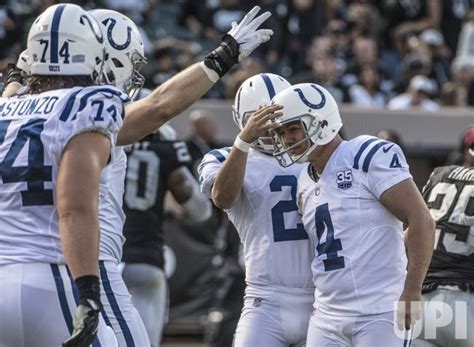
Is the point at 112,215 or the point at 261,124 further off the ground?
the point at 261,124

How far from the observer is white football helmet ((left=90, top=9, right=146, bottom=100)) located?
523 cm

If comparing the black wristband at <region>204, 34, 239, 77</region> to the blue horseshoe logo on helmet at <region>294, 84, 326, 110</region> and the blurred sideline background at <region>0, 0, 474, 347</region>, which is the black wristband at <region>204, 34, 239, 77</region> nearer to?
the blue horseshoe logo on helmet at <region>294, 84, 326, 110</region>

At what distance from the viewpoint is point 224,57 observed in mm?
4660

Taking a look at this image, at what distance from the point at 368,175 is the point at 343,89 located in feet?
23.5

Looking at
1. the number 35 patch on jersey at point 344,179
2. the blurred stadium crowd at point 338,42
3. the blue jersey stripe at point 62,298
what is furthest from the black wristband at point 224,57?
the blurred stadium crowd at point 338,42

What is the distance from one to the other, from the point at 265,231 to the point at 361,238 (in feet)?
1.58

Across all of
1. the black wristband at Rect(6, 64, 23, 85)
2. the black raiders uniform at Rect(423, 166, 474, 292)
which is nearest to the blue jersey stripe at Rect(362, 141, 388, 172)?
the black raiders uniform at Rect(423, 166, 474, 292)

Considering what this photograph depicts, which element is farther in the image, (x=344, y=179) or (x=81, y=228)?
(x=344, y=179)

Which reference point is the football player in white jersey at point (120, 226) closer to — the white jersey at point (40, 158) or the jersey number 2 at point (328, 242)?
the white jersey at point (40, 158)

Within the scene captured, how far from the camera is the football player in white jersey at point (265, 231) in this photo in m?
5.10

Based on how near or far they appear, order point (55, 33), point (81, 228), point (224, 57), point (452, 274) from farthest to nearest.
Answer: point (452, 274)
point (224, 57)
point (55, 33)
point (81, 228)

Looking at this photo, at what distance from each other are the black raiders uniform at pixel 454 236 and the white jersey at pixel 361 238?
0.71m

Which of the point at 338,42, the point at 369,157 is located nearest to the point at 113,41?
the point at 369,157

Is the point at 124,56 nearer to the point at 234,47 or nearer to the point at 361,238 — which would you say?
the point at 234,47
